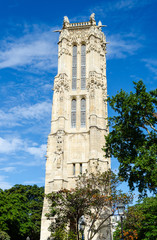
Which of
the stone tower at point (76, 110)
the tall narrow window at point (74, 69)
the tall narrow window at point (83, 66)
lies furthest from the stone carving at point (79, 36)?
the tall narrow window at point (74, 69)

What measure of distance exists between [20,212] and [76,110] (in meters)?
15.3

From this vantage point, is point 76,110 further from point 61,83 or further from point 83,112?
point 61,83

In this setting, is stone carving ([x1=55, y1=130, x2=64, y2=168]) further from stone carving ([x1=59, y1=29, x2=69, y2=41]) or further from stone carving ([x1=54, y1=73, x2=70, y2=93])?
stone carving ([x1=59, y1=29, x2=69, y2=41])

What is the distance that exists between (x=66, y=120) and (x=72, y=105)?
303 cm

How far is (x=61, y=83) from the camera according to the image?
120 ft

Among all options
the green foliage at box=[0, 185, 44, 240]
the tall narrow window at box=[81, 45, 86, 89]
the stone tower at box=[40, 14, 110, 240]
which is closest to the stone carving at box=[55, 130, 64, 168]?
the stone tower at box=[40, 14, 110, 240]

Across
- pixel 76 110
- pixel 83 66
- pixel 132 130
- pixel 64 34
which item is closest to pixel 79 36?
pixel 64 34

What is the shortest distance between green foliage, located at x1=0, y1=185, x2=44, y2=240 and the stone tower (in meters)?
4.17

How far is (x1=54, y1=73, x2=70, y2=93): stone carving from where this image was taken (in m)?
36.4

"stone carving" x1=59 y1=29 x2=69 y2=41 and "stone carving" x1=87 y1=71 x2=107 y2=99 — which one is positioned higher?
"stone carving" x1=59 y1=29 x2=69 y2=41

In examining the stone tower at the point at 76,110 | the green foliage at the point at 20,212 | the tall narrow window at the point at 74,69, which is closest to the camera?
the green foliage at the point at 20,212

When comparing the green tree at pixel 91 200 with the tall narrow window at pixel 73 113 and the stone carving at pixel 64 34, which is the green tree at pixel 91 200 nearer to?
the tall narrow window at pixel 73 113

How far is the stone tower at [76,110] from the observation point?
31391 mm

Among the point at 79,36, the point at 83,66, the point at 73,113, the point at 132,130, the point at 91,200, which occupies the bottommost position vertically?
the point at 91,200
